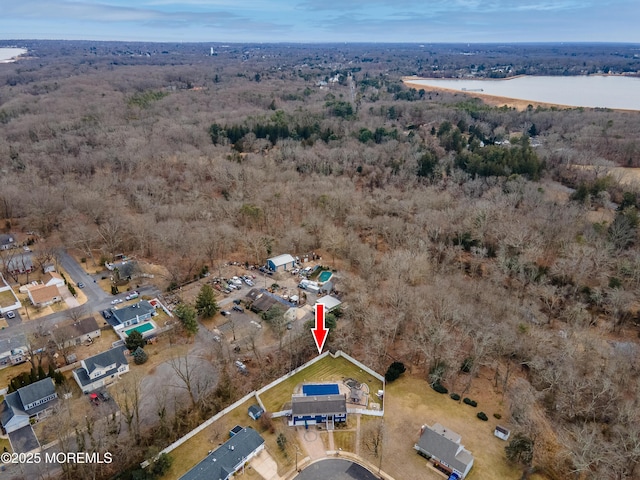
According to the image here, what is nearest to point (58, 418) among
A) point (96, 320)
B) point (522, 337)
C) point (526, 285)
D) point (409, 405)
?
point (96, 320)

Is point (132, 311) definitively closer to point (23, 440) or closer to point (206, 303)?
point (206, 303)

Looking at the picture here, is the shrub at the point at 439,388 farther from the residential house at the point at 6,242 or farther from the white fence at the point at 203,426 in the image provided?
the residential house at the point at 6,242

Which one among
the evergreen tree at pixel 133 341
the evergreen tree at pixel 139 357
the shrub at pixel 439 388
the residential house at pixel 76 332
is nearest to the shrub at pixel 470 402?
the shrub at pixel 439 388

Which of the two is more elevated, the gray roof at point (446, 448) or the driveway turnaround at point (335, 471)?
the gray roof at point (446, 448)

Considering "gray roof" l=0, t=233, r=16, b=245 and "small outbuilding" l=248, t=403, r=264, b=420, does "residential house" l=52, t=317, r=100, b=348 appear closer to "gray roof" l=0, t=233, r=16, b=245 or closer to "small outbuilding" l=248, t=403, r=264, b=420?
"small outbuilding" l=248, t=403, r=264, b=420

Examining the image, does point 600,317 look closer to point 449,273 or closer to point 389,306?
point 449,273

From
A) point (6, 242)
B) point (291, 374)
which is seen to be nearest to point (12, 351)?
point (291, 374)

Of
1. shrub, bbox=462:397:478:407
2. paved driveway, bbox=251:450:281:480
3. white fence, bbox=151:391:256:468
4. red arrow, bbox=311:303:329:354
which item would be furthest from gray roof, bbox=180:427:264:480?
shrub, bbox=462:397:478:407
